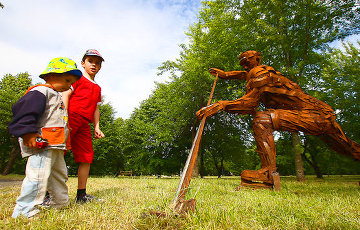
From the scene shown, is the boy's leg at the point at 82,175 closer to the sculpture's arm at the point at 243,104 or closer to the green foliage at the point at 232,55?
the sculpture's arm at the point at 243,104

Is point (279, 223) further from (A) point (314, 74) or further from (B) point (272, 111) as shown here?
(A) point (314, 74)

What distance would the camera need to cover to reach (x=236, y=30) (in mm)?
10570

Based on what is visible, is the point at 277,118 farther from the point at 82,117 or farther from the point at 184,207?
the point at 82,117

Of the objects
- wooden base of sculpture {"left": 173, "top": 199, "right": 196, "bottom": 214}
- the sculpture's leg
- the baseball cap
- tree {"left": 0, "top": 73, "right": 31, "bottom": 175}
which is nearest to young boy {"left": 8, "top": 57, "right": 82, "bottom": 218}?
the baseball cap

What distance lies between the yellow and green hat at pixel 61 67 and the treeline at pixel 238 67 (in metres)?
4.95

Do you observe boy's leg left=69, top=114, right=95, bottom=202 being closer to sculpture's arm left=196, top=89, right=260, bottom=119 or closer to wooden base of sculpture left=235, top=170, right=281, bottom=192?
sculpture's arm left=196, top=89, right=260, bottom=119

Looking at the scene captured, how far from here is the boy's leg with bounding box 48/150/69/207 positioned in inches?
79.7

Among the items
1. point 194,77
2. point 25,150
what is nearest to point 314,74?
point 194,77

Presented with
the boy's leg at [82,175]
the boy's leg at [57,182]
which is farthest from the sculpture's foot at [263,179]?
the boy's leg at [57,182]

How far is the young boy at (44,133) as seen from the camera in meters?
1.71

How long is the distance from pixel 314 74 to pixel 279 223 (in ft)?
35.9

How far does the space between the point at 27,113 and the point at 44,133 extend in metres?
0.25

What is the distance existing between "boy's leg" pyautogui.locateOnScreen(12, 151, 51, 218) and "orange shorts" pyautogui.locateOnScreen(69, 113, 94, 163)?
0.74 meters

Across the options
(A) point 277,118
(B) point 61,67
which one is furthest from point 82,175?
(A) point 277,118
